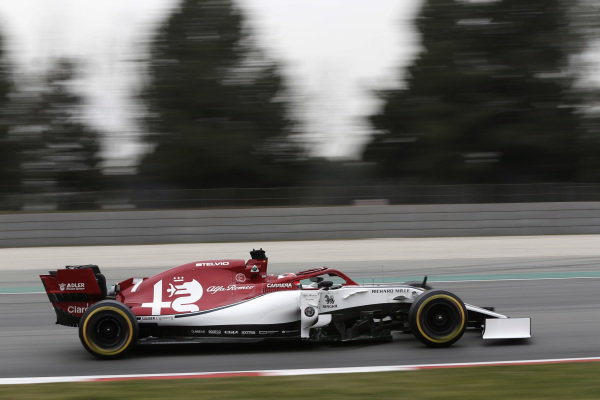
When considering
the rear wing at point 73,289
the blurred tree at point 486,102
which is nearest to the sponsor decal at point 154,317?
the rear wing at point 73,289

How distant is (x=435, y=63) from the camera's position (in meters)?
30.8

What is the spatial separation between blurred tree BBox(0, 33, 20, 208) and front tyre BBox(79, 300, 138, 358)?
22705 mm

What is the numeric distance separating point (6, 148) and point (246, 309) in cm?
2570

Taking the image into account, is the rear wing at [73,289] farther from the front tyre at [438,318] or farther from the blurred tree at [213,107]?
the blurred tree at [213,107]

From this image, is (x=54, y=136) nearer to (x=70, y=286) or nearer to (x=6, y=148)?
(x=6, y=148)

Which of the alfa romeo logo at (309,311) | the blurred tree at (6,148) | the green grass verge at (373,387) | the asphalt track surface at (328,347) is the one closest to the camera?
the green grass verge at (373,387)

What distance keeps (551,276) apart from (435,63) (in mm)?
19420

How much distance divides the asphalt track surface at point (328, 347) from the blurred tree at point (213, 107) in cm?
1841

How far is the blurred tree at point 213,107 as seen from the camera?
2958 cm

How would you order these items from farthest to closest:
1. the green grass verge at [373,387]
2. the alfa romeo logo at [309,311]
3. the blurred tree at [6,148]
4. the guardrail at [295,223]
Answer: the blurred tree at [6,148] < the guardrail at [295,223] < the alfa romeo logo at [309,311] < the green grass verge at [373,387]

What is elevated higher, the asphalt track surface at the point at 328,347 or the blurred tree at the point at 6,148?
the blurred tree at the point at 6,148

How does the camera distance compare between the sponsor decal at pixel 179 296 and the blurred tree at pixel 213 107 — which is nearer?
the sponsor decal at pixel 179 296

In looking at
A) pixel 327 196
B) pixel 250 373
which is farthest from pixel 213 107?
pixel 250 373

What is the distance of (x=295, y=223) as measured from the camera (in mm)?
21359
